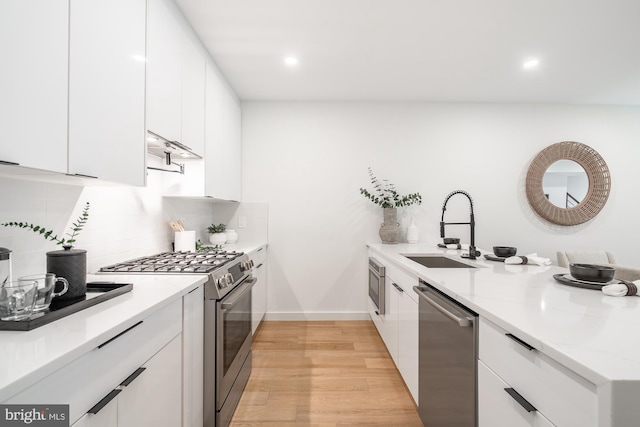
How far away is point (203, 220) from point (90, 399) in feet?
8.53

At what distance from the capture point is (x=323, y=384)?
220 centimetres

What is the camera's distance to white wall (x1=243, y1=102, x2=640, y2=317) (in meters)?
3.60

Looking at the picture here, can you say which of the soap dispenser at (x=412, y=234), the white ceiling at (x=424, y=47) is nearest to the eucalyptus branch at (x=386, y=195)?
the soap dispenser at (x=412, y=234)

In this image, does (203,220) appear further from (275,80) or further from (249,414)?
(249,414)

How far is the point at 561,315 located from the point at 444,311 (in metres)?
0.43

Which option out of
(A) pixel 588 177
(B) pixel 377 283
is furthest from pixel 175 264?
(A) pixel 588 177

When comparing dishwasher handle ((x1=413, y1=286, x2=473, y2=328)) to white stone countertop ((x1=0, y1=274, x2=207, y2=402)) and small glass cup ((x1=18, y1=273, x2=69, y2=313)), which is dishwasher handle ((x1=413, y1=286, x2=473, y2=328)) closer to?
white stone countertop ((x1=0, y1=274, x2=207, y2=402))

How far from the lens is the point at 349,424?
5.88 feet

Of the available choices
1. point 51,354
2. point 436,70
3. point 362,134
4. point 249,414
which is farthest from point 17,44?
point 362,134

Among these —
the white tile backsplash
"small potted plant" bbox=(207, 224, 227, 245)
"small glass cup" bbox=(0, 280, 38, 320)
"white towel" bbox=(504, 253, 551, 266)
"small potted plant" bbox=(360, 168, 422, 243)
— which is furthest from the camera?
"small potted plant" bbox=(360, 168, 422, 243)

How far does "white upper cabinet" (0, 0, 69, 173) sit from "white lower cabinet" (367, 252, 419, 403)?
1787 mm

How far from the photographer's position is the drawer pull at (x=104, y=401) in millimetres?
776

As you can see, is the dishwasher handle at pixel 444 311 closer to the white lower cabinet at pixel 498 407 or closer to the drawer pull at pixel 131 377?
the white lower cabinet at pixel 498 407

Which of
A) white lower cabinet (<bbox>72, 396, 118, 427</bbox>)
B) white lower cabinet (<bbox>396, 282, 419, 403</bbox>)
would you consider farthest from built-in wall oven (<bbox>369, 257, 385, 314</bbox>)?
white lower cabinet (<bbox>72, 396, 118, 427</bbox>)
